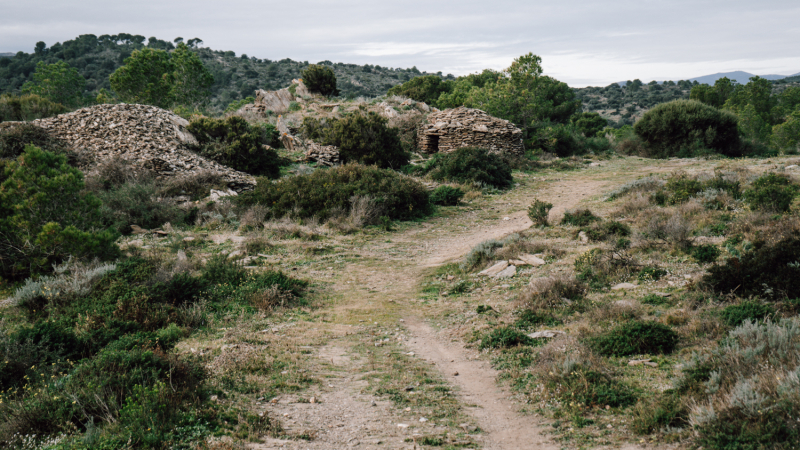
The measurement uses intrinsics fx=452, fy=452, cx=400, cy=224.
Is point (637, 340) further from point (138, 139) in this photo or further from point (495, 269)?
point (138, 139)

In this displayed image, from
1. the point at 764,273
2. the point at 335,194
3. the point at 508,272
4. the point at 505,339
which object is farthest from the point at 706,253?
the point at 335,194

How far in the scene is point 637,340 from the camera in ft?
17.2

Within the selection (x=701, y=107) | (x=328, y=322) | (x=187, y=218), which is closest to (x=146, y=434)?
(x=328, y=322)

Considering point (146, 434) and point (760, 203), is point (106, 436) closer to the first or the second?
point (146, 434)

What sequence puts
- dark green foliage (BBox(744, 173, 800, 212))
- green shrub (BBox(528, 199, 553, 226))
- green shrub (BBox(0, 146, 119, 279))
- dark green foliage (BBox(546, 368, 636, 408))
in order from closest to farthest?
dark green foliage (BBox(546, 368, 636, 408)) → green shrub (BBox(0, 146, 119, 279)) → dark green foliage (BBox(744, 173, 800, 212)) → green shrub (BBox(528, 199, 553, 226))

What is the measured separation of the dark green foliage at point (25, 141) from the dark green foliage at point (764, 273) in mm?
19190

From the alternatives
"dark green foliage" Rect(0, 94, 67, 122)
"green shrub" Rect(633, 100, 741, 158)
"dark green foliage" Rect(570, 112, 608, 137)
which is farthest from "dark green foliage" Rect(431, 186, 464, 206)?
"dark green foliage" Rect(570, 112, 608, 137)

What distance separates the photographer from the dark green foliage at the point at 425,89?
3738 centimetres

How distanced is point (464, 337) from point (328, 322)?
2.18 metres

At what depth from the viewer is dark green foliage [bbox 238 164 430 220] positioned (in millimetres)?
13750

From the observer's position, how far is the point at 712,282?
625 cm

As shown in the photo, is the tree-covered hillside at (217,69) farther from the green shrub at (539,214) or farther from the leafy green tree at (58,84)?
the green shrub at (539,214)

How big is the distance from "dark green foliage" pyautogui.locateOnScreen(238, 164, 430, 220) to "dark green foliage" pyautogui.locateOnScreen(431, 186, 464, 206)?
0.80 m

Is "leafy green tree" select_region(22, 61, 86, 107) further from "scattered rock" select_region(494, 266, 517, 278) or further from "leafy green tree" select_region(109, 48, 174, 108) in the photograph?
"scattered rock" select_region(494, 266, 517, 278)
